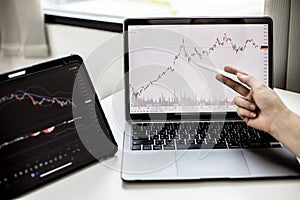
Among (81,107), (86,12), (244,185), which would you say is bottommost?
(244,185)

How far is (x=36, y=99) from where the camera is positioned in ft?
3.12

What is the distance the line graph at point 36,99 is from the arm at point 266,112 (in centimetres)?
41

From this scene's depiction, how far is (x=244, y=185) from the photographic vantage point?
92 centimetres

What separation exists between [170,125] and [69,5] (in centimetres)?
104

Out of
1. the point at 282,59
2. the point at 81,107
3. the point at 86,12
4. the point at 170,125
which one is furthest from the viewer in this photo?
the point at 86,12

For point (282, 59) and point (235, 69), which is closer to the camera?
point (235, 69)

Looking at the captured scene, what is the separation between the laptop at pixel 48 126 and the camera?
0.90 m

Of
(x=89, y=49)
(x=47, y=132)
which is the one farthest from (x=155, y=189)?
(x=89, y=49)

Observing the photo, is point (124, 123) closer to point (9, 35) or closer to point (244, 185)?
point (244, 185)

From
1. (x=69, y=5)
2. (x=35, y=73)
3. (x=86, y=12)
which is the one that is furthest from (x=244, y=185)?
(x=69, y=5)

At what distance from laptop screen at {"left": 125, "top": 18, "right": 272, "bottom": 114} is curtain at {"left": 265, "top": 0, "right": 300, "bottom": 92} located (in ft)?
0.61

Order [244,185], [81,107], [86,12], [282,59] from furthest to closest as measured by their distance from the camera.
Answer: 1. [86,12]
2. [282,59]
3. [81,107]
4. [244,185]

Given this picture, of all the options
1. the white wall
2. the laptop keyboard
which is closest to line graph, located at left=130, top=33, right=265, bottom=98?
the laptop keyboard

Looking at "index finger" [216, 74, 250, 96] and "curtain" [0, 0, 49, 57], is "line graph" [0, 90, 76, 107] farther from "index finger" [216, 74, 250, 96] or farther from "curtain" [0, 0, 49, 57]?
"curtain" [0, 0, 49, 57]
